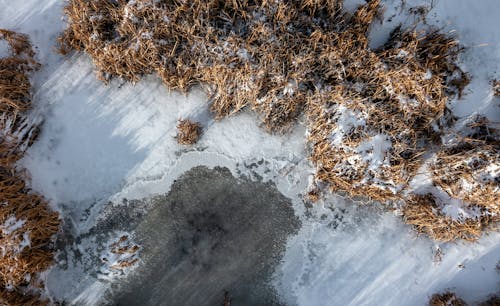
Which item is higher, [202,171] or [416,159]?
[202,171]

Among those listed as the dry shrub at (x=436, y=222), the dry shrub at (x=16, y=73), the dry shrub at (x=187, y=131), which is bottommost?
the dry shrub at (x=436, y=222)

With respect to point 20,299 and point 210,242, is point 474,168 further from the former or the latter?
point 20,299

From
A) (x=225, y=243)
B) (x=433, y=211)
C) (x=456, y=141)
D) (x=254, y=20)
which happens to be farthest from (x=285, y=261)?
(x=254, y=20)

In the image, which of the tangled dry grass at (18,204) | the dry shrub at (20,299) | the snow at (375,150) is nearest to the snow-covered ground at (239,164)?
the tangled dry grass at (18,204)

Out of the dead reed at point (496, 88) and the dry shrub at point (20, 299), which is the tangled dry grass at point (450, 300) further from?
the dry shrub at point (20, 299)

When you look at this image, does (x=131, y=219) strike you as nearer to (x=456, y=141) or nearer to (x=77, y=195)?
(x=77, y=195)
